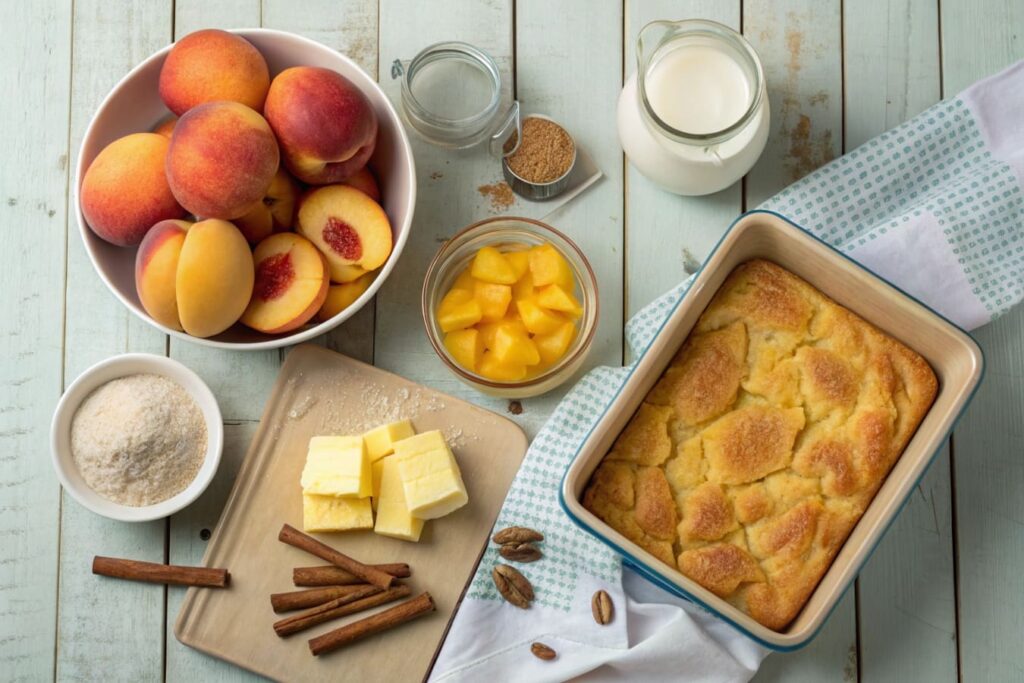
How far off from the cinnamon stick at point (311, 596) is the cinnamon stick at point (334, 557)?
2 cm

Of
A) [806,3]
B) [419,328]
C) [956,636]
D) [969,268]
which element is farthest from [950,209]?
[419,328]

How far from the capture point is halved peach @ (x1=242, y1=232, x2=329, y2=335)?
158cm

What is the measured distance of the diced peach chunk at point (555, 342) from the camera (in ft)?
5.44

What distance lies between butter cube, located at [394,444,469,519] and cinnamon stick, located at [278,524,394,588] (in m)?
0.13

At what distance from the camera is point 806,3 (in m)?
1.80

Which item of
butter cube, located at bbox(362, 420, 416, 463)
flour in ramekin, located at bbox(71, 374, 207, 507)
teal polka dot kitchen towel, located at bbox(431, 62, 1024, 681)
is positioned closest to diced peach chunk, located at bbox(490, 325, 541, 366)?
teal polka dot kitchen towel, located at bbox(431, 62, 1024, 681)

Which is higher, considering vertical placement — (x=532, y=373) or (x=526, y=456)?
(x=532, y=373)

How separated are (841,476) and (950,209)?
1.76 feet

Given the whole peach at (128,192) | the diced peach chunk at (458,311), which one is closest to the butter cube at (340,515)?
the diced peach chunk at (458,311)

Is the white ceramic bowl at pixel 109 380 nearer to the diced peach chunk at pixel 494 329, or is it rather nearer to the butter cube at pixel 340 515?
the butter cube at pixel 340 515

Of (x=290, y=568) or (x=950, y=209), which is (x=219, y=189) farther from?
(x=950, y=209)

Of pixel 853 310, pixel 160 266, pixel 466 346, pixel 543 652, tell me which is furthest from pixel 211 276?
pixel 853 310

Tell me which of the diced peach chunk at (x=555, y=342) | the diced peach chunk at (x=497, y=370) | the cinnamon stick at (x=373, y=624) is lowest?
the cinnamon stick at (x=373, y=624)

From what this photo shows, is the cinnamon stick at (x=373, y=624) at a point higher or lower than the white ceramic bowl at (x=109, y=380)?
lower
